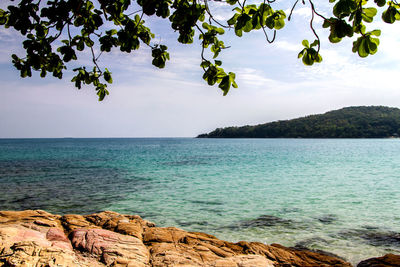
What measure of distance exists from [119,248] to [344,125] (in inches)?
6060

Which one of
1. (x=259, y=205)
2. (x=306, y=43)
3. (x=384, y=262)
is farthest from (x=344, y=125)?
(x=306, y=43)

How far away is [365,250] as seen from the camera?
22.9 ft

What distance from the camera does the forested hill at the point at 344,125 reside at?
414 ft

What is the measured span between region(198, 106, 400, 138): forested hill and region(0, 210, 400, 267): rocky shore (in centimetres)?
14500

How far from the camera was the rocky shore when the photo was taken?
156 inches

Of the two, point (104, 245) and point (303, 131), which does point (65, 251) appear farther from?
point (303, 131)

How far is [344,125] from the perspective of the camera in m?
137

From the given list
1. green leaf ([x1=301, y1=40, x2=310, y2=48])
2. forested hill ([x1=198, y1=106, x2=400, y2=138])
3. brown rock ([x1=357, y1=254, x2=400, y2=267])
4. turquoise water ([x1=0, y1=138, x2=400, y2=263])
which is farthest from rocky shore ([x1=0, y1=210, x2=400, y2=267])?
forested hill ([x1=198, y1=106, x2=400, y2=138])

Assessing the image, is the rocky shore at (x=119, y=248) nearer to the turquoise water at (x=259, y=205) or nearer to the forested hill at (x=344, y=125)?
the turquoise water at (x=259, y=205)

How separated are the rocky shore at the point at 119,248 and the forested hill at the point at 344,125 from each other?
145 metres

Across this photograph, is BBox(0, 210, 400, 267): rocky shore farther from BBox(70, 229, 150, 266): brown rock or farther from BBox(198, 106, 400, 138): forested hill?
BBox(198, 106, 400, 138): forested hill

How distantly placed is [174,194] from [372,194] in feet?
38.1

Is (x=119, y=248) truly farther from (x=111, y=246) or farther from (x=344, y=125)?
(x=344, y=125)

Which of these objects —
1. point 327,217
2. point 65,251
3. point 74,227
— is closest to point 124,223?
point 74,227
